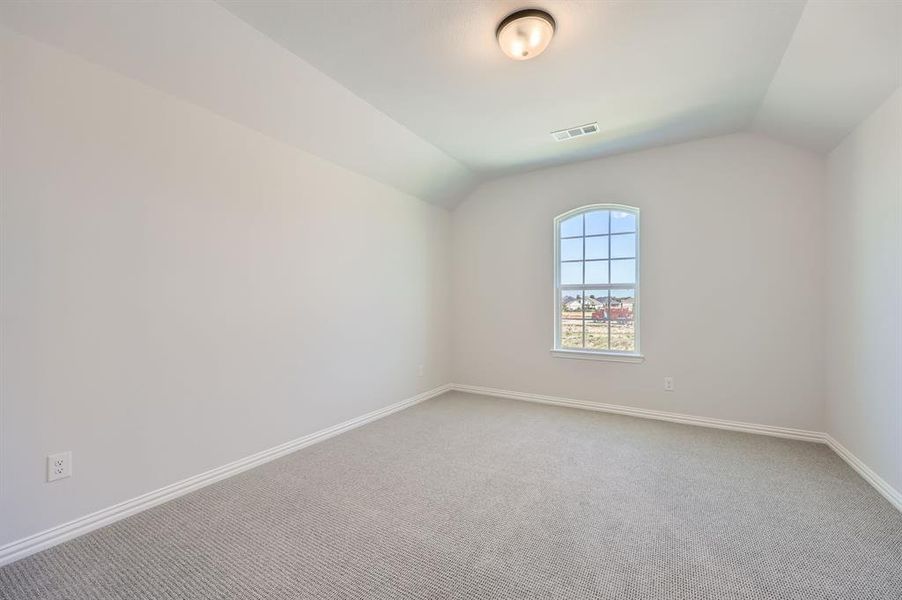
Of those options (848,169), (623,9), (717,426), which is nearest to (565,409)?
(717,426)

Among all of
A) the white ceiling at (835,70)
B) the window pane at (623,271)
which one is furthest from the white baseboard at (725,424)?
the white ceiling at (835,70)

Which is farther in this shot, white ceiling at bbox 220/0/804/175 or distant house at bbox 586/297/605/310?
distant house at bbox 586/297/605/310

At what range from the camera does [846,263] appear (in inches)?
109

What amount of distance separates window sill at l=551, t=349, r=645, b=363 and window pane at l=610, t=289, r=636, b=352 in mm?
98

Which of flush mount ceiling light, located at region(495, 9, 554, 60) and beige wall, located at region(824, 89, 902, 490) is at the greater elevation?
flush mount ceiling light, located at region(495, 9, 554, 60)

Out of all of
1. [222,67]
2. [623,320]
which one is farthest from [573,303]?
[222,67]

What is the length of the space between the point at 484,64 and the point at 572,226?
2.30m

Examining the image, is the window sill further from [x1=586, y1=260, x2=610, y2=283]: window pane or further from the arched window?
[x1=586, y1=260, x2=610, y2=283]: window pane

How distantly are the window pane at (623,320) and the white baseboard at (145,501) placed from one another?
2827 mm

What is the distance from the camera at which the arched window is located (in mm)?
3908

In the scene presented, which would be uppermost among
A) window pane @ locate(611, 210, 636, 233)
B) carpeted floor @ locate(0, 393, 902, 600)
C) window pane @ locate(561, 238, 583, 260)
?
window pane @ locate(611, 210, 636, 233)

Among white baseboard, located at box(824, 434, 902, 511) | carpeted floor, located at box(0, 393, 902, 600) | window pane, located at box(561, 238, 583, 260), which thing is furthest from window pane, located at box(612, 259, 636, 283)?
white baseboard, located at box(824, 434, 902, 511)

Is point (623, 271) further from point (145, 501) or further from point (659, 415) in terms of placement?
point (145, 501)

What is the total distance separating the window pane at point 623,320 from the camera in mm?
3893
